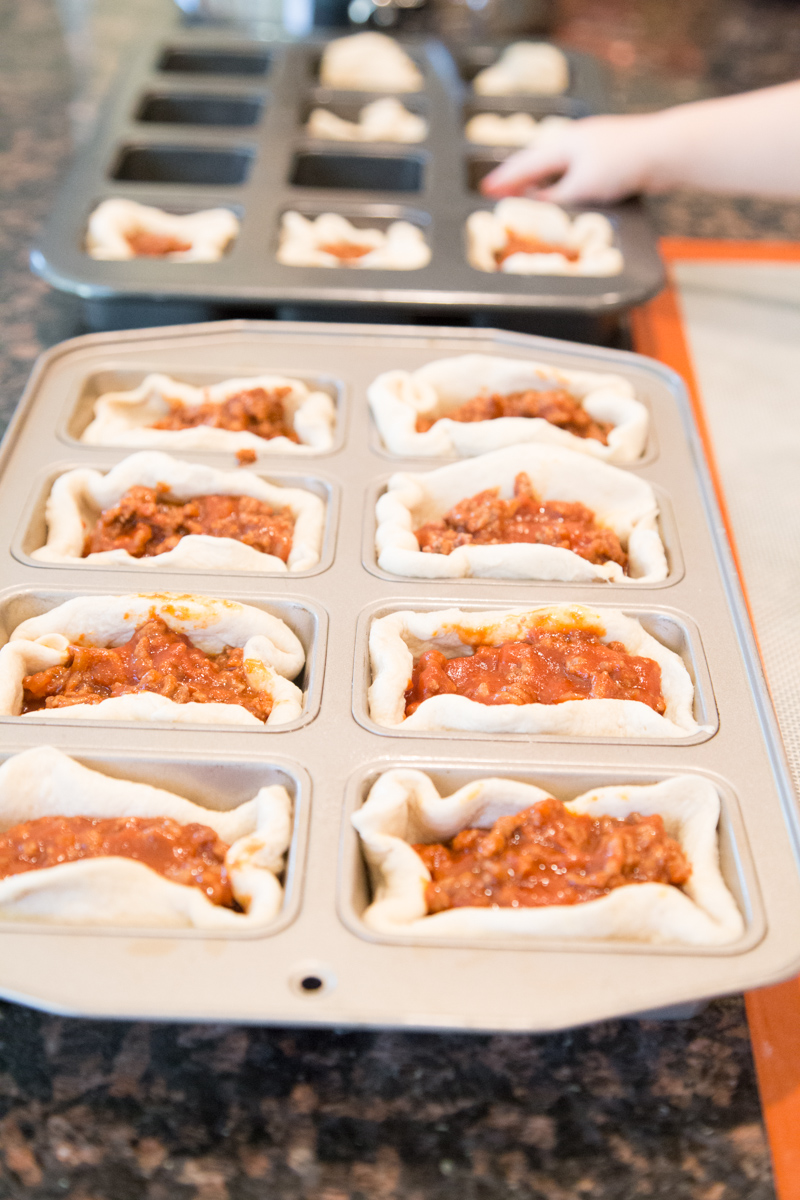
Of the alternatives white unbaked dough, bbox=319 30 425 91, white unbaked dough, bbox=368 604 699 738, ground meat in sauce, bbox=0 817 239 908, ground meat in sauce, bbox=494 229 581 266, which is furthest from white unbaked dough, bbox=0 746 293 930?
white unbaked dough, bbox=319 30 425 91

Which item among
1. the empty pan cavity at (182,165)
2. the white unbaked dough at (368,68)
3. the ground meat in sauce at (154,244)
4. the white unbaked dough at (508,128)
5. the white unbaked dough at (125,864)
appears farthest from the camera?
the white unbaked dough at (368,68)

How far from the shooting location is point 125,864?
48.8 inches

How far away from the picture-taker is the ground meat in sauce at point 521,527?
182 centimetres

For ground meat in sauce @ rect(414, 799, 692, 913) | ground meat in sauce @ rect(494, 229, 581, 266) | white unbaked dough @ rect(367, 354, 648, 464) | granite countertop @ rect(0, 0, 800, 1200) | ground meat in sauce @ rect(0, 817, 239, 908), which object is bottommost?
granite countertop @ rect(0, 0, 800, 1200)

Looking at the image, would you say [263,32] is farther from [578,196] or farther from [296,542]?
[296,542]

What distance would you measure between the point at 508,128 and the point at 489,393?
1.42 metres

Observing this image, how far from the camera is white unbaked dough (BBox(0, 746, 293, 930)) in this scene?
1229 millimetres

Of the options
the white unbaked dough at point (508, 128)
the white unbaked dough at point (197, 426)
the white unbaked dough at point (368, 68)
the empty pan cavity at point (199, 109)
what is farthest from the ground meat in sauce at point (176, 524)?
the white unbaked dough at point (368, 68)

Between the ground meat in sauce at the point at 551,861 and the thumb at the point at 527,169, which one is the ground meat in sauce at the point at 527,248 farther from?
the ground meat in sauce at the point at 551,861

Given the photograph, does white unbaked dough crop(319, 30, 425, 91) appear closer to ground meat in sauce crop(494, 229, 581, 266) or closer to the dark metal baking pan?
ground meat in sauce crop(494, 229, 581, 266)

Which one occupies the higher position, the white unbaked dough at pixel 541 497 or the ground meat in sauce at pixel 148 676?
the white unbaked dough at pixel 541 497

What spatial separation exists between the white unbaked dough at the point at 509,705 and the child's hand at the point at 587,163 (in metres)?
1.53

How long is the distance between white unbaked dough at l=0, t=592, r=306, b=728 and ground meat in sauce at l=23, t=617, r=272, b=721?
0.06 ft

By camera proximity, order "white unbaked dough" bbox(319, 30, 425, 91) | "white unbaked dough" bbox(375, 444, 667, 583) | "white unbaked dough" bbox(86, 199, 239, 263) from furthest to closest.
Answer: "white unbaked dough" bbox(319, 30, 425, 91) < "white unbaked dough" bbox(86, 199, 239, 263) < "white unbaked dough" bbox(375, 444, 667, 583)
